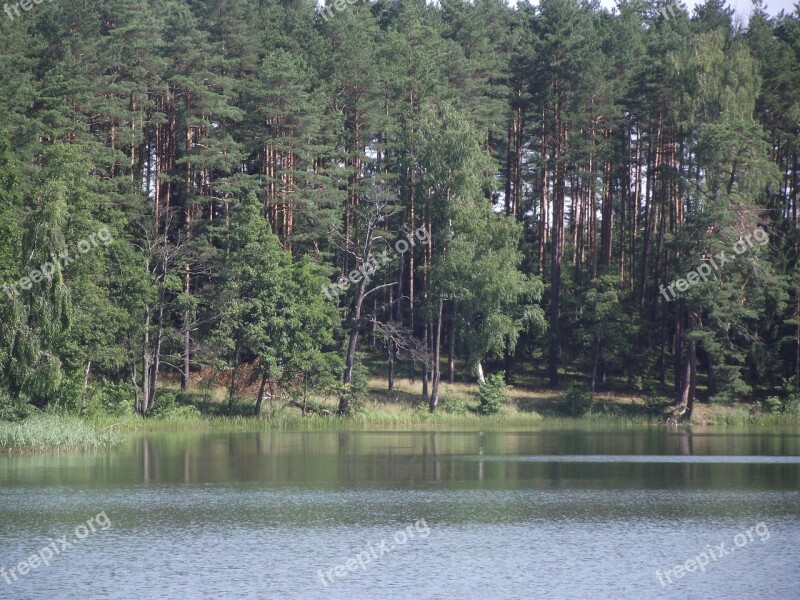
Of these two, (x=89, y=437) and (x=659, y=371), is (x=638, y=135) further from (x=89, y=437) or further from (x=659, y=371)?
(x=89, y=437)

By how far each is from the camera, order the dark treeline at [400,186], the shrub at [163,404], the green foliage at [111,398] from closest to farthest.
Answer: the green foliage at [111,398], the shrub at [163,404], the dark treeline at [400,186]

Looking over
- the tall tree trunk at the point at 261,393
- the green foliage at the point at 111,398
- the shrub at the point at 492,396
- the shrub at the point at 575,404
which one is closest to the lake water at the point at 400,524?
the green foliage at the point at 111,398

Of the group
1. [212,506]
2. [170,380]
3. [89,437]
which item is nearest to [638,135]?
[170,380]

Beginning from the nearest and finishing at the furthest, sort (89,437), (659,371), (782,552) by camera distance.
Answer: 1. (782,552)
2. (89,437)
3. (659,371)

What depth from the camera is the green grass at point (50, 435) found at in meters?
39.4

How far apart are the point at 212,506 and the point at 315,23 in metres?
53.1

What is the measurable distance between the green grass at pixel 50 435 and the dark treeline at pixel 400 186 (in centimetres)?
529

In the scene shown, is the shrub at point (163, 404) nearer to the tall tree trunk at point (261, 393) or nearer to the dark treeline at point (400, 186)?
the dark treeline at point (400, 186)

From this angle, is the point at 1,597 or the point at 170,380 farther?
the point at 170,380

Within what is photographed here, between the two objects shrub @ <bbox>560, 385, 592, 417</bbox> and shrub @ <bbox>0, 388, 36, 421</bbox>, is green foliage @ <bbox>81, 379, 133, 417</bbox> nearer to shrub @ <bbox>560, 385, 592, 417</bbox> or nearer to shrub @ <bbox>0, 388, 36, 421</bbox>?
shrub @ <bbox>0, 388, 36, 421</bbox>

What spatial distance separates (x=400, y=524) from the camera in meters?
25.0

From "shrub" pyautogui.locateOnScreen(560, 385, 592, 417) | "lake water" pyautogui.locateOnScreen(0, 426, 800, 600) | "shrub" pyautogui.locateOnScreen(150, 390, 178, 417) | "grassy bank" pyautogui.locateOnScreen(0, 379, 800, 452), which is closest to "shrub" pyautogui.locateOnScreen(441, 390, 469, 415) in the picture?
"grassy bank" pyautogui.locateOnScreen(0, 379, 800, 452)

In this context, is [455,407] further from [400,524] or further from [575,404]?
[400,524]

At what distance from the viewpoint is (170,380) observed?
62.2 meters
